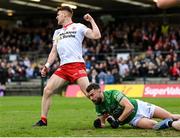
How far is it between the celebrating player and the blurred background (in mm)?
19279

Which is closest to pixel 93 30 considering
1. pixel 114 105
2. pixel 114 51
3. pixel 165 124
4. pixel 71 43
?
pixel 71 43

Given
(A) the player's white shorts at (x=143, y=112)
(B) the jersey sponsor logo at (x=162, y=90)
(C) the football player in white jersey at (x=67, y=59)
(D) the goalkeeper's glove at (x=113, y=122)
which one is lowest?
(B) the jersey sponsor logo at (x=162, y=90)

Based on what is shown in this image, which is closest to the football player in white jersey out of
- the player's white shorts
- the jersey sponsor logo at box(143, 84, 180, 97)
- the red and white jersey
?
the red and white jersey

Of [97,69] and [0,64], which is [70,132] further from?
[0,64]

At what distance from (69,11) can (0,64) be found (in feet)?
91.8

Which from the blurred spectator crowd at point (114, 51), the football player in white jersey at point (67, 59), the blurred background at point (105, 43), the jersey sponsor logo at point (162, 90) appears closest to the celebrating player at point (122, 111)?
the football player in white jersey at point (67, 59)

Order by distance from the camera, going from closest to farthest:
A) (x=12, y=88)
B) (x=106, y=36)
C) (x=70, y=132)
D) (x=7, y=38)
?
(x=70, y=132)
(x=12, y=88)
(x=106, y=36)
(x=7, y=38)

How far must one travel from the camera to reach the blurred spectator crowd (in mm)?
35531

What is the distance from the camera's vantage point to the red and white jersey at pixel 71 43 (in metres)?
11.6

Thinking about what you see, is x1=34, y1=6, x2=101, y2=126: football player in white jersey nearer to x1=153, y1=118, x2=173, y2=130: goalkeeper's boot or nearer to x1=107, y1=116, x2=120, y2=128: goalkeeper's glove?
x1=107, y1=116, x2=120, y2=128: goalkeeper's glove

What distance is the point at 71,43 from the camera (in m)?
11.7

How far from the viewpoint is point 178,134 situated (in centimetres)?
927

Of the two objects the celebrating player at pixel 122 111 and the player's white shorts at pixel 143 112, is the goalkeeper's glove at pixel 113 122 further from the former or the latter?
→ the player's white shorts at pixel 143 112

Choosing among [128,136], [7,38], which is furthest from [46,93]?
[7,38]
